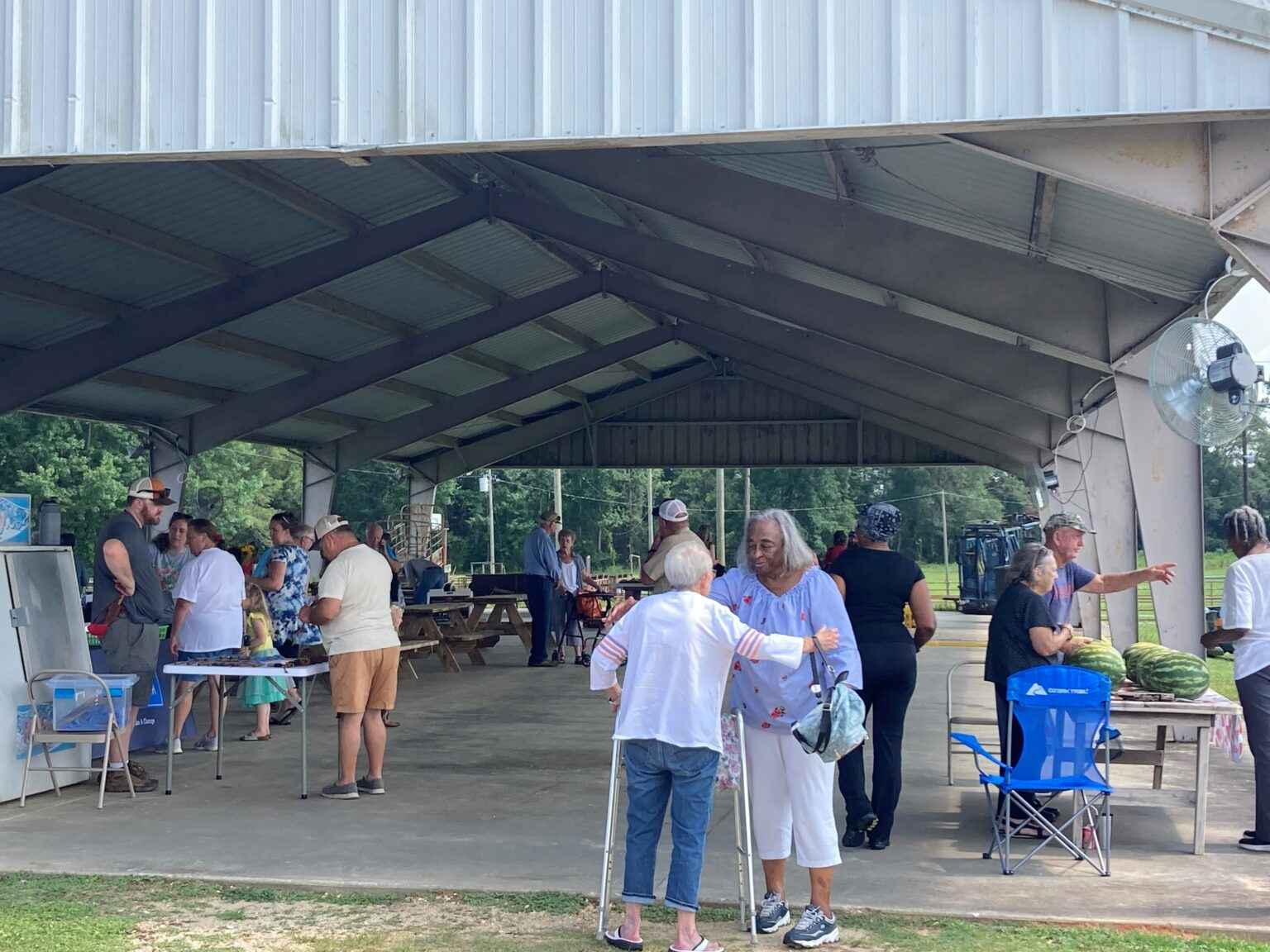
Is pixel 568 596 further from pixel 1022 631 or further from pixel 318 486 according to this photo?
pixel 1022 631

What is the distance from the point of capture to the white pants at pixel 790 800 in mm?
4930

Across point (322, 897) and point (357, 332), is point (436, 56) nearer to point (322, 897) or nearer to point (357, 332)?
point (322, 897)

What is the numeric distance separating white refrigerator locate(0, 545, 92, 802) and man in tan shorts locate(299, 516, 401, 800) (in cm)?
170

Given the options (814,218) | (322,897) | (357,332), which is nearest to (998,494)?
(357,332)

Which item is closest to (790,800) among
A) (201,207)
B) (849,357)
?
(201,207)

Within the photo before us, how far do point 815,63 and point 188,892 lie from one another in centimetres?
456

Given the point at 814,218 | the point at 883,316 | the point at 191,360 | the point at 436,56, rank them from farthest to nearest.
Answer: the point at 191,360, the point at 883,316, the point at 814,218, the point at 436,56

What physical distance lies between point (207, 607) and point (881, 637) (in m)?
4.91

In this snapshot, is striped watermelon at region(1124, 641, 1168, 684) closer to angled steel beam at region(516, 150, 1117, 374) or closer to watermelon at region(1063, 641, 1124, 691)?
watermelon at region(1063, 641, 1124, 691)

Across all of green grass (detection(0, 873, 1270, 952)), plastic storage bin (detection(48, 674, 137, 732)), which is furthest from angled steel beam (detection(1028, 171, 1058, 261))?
plastic storage bin (detection(48, 674, 137, 732))

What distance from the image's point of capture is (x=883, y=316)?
13086 mm

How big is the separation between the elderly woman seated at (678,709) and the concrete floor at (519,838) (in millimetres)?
1016

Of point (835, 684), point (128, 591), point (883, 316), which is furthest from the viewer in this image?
point (883, 316)

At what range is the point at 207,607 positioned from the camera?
29.6ft
